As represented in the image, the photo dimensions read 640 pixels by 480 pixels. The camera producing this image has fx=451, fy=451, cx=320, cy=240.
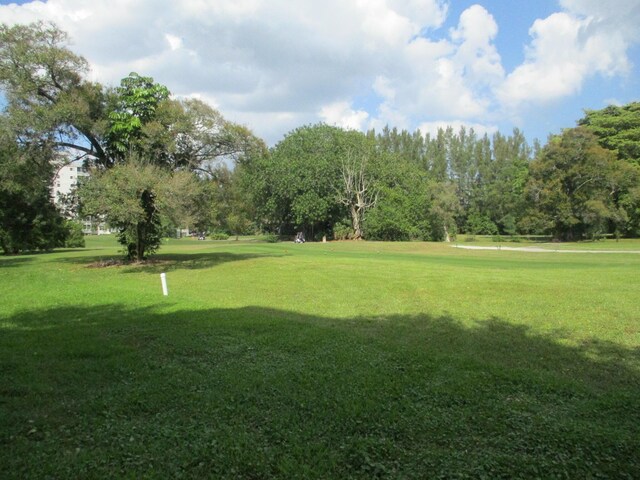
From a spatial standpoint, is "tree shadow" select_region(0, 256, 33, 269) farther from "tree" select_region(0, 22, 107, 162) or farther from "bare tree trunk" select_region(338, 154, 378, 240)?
"bare tree trunk" select_region(338, 154, 378, 240)

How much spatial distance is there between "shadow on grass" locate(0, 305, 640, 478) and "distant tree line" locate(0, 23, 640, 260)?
1303 cm

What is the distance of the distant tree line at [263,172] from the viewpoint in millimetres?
19828

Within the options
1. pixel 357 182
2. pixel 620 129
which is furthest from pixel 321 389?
pixel 620 129

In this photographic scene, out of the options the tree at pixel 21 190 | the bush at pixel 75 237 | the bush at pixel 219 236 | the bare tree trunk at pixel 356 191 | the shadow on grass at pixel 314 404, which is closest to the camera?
the shadow on grass at pixel 314 404

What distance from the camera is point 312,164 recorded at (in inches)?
2250

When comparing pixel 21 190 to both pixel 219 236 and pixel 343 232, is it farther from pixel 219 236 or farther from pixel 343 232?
pixel 219 236

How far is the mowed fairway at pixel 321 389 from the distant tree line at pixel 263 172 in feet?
35.7

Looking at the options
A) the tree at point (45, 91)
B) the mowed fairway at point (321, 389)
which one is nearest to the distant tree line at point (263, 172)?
the tree at point (45, 91)

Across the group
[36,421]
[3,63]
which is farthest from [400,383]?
[3,63]

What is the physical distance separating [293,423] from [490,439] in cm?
193

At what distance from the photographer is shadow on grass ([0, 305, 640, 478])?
12.7ft

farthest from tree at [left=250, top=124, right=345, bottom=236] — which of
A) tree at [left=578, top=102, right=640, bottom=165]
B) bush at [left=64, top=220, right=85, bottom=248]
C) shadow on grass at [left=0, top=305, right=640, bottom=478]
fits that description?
shadow on grass at [left=0, top=305, right=640, bottom=478]

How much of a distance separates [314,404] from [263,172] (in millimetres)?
55354

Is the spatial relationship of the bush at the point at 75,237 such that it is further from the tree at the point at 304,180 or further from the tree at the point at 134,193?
the tree at the point at 134,193
